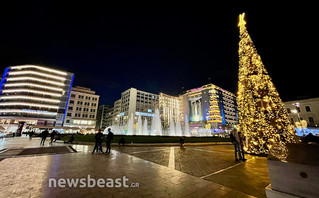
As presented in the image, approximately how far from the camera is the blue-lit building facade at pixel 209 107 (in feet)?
259

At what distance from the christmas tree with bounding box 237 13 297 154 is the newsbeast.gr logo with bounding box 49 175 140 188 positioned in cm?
928

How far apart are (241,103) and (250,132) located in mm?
2340

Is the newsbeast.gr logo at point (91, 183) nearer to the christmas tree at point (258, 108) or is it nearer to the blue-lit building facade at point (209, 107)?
the christmas tree at point (258, 108)

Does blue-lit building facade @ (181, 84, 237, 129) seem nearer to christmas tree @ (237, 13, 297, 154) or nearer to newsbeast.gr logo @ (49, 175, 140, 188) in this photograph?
christmas tree @ (237, 13, 297, 154)

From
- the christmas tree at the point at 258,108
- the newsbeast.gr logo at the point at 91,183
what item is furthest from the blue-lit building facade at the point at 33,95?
the christmas tree at the point at 258,108

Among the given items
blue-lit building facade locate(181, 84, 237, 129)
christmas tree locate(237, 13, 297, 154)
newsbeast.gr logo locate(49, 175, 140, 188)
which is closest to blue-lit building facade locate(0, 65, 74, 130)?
newsbeast.gr logo locate(49, 175, 140, 188)

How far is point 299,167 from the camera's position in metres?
2.01

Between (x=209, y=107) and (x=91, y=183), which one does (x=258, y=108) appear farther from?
(x=209, y=107)

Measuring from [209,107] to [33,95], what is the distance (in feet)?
308

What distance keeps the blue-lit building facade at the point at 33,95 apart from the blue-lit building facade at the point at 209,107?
7720 cm

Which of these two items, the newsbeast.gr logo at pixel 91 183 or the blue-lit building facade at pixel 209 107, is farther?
the blue-lit building facade at pixel 209 107

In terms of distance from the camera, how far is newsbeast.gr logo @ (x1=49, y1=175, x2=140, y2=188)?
3775 millimetres

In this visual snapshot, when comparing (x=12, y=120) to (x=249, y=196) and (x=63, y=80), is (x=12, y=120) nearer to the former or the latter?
(x=63, y=80)

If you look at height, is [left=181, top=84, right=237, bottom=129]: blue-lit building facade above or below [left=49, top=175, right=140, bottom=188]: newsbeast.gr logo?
above
